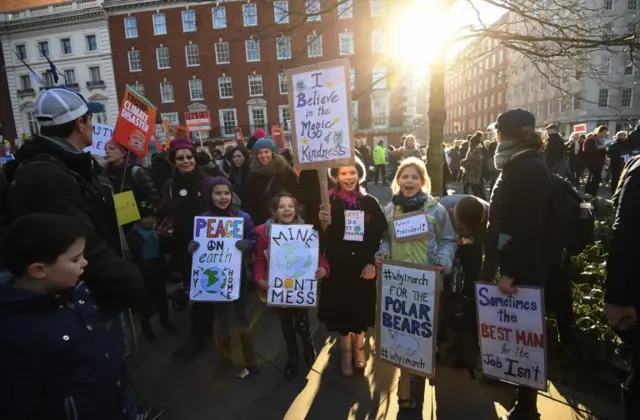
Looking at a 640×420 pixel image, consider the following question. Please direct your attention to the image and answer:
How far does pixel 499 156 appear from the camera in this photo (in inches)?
103

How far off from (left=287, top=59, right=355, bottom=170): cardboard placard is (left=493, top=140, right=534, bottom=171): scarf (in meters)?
1.06

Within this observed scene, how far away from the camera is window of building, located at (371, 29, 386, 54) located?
32.8 m

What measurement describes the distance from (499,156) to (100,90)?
4091cm

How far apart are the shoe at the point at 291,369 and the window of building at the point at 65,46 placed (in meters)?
43.4

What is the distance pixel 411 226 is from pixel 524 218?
0.79 metres

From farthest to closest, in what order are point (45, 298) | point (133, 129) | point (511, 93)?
point (511, 93) < point (133, 129) < point (45, 298)

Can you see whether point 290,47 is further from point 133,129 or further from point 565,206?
point 565,206

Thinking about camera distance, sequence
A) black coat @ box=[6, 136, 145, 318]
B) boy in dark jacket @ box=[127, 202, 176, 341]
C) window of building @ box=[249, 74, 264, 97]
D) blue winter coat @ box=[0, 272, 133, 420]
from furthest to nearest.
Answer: window of building @ box=[249, 74, 264, 97] → boy in dark jacket @ box=[127, 202, 176, 341] → black coat @ box=[6, 136, 145, 318] → blue winter coat @ box=[0, 272, 133, 420]

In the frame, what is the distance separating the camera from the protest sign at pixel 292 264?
3.20 m

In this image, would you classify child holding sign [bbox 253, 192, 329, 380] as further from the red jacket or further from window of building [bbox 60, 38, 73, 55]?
window of building [bbox 60, 38, 73, 55]

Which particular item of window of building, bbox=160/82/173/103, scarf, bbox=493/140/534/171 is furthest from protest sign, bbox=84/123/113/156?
window of building, bbox=160/82/173/103

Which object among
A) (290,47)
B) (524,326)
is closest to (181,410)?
(524,326)

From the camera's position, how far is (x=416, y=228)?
290cm

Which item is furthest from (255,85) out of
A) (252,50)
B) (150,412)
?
(150,412)
